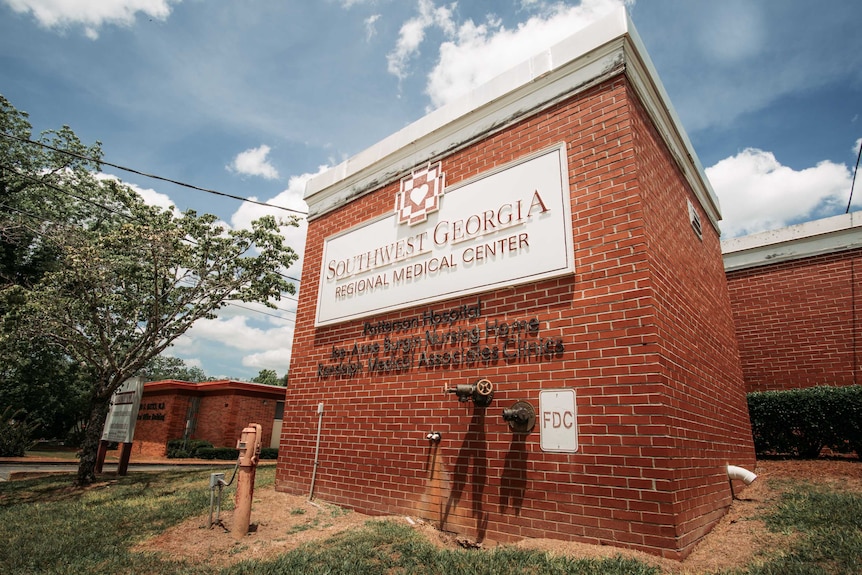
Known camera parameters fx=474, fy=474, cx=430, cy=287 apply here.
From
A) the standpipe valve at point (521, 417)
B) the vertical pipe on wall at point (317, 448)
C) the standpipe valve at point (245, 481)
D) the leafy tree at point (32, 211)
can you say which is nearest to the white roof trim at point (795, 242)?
the standpipe valve at point (521, 417)

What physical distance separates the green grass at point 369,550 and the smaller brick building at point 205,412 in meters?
15.6

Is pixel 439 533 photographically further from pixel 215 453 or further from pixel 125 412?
pixel 215 453

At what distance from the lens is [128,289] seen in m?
11.0

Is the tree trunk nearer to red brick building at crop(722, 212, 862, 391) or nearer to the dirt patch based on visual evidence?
the dirt patch

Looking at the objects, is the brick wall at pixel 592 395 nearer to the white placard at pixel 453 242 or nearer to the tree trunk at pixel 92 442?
the white placard at pixel 453 242

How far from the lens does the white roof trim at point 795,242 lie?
8.85 m

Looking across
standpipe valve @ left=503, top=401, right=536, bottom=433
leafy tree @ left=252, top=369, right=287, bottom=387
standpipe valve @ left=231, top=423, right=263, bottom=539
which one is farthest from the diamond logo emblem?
leafy tree @ left=252, top=369, right=287, bottom=387

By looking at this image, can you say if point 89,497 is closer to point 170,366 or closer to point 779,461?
point 779,461

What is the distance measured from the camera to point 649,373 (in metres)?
4.28

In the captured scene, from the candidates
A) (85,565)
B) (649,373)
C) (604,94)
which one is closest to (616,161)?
(604,94)

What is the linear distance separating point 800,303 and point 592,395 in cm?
722

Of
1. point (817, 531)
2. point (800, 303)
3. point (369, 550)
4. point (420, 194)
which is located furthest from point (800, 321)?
point (369, 550)

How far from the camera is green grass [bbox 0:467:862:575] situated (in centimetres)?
362

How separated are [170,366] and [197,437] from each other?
64.4 m
